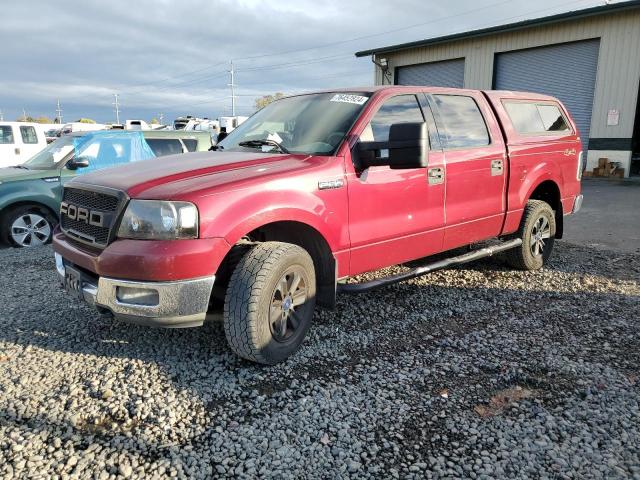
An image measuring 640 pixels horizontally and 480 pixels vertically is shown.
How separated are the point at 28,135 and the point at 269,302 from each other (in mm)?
12757

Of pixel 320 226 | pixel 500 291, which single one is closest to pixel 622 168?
pixel 500 291

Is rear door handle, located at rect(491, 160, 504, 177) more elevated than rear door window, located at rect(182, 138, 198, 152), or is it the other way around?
rear door window, located at rect(182, 138, 198, 152)

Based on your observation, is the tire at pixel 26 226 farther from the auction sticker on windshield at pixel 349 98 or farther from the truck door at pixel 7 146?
the truck door at pixel 7 146

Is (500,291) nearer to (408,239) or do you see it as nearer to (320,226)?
(408,239)

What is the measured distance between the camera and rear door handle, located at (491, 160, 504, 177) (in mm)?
4732

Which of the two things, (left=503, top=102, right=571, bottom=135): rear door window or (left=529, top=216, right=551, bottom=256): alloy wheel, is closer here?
(left=503, top=102, right=571, bottom=135): rear door window

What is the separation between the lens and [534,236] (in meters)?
5.50

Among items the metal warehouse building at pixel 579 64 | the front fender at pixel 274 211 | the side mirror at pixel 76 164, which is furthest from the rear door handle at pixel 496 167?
the metal warehouse building at pixel 579 64

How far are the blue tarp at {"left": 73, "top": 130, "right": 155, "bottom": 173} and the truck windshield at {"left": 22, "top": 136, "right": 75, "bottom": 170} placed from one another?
14 centimetres

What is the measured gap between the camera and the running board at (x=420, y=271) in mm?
3711

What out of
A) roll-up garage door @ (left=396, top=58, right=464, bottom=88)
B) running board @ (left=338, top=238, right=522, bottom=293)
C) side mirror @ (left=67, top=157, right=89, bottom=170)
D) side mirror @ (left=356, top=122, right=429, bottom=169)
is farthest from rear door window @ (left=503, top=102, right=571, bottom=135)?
roll-up garage door @ (left=396, top=58, right=464, bottom=88)

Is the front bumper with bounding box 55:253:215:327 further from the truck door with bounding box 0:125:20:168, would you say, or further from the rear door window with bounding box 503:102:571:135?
the truck door with bounding box 0:125:20:168

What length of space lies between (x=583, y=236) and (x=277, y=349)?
20.7 ft

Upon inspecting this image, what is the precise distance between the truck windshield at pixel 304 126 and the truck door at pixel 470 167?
96 cm
